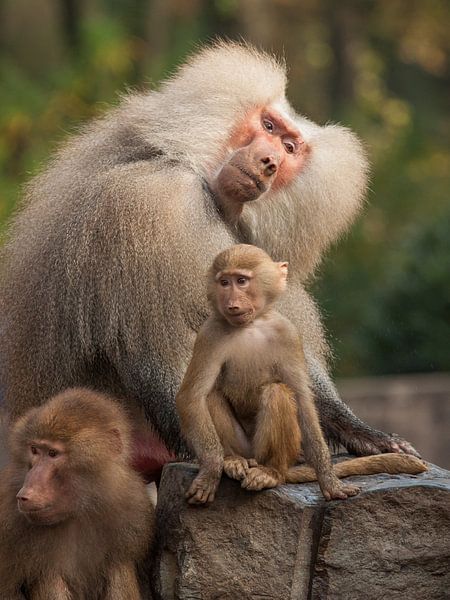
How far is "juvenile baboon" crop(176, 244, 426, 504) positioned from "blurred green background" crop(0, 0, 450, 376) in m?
3.18

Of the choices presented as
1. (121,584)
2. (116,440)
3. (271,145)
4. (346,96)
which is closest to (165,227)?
(271,145)

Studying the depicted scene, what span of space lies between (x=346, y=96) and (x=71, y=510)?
54.7ft

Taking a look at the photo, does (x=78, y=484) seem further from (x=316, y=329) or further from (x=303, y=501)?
(x=316, y=329)

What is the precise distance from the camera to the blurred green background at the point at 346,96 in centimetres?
1088

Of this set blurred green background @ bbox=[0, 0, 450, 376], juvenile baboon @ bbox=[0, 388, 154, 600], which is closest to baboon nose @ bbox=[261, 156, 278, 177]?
juvenile baboon @ bbox=[0, 388, 154, 600]

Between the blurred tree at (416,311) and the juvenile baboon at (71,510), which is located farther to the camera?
the blurred tree at (416,311)

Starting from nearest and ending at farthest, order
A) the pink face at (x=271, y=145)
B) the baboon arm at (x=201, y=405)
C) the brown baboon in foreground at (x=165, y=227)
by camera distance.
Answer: the baboon arm at (x=201, y=405) < the brown baboon in foreground at (x=165, y=227) < the pink face at (x=271, y=145)

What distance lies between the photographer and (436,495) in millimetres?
4254

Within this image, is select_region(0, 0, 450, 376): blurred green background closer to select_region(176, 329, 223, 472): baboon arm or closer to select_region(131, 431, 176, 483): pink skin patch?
select_region(131, 431, 176, 483): pink skin patch

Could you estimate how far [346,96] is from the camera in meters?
20.0

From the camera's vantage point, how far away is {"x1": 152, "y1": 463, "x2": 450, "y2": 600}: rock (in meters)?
4.25

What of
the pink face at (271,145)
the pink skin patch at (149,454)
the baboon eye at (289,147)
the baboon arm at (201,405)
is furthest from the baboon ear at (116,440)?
the baboon eye at (289,147)

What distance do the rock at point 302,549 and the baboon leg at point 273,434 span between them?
9cm

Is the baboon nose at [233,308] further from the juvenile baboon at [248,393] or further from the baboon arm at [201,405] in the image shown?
the baboon arm at [201,405]
